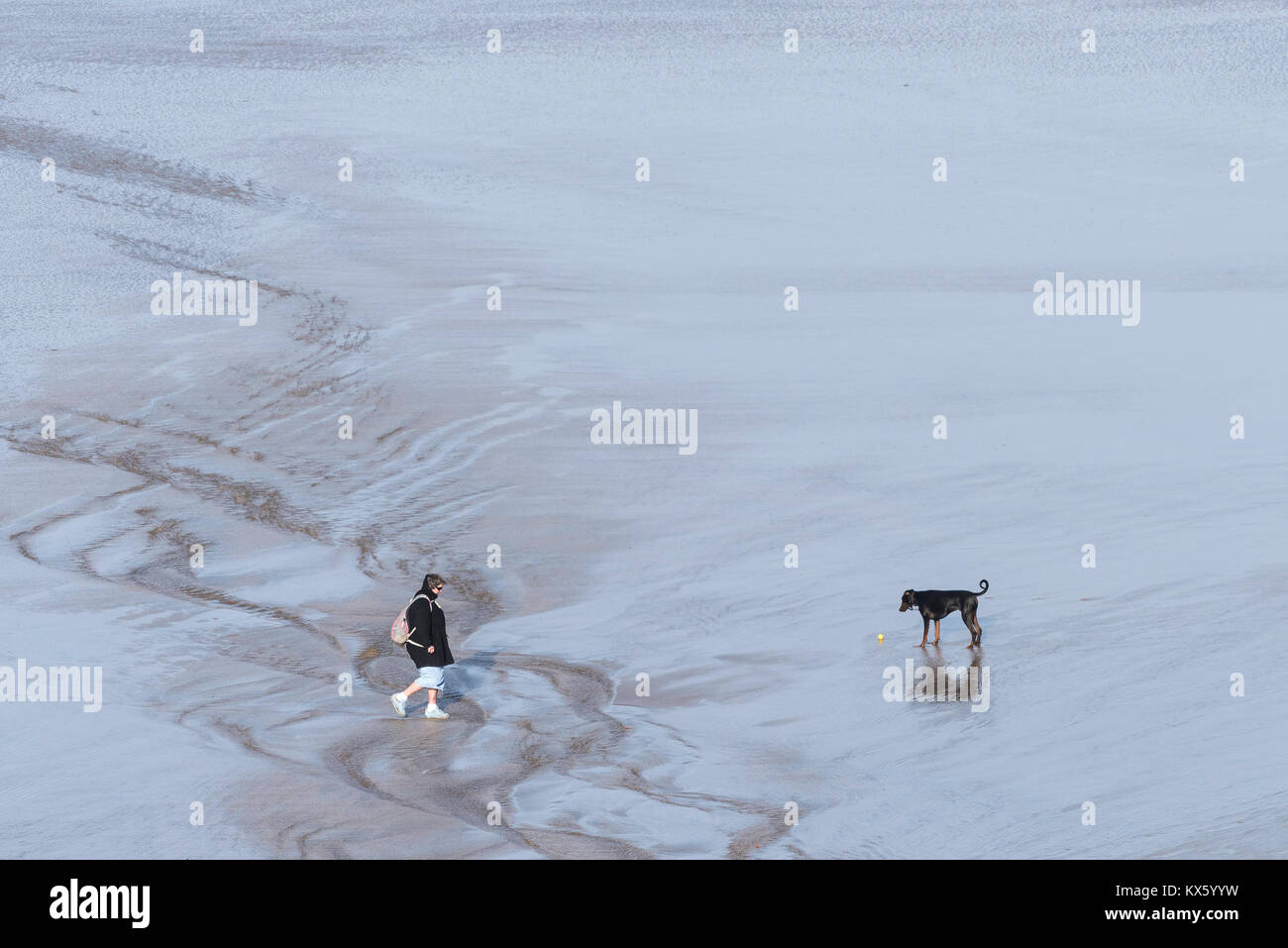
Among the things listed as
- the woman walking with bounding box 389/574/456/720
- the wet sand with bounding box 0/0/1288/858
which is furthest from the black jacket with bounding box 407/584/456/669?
the wet sand with bounding box 0/0/1288/858

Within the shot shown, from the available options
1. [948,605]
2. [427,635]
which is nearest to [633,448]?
[948,605]

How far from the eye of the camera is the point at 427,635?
1183 centimetres

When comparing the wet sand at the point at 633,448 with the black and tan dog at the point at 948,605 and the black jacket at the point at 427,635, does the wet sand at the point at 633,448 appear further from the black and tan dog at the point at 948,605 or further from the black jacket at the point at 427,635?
the black jacket at the point at 427,635

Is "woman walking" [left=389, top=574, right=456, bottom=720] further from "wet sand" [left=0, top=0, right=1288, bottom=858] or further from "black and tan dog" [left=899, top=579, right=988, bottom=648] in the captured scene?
"black and tan dog" [left=899, top=579, right=988, bottom=648]

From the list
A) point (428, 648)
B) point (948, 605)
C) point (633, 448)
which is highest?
point (633, 448)

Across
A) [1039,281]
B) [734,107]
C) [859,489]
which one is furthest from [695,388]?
[734,107]

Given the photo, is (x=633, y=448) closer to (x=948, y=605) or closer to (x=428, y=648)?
(x=948, y=605)

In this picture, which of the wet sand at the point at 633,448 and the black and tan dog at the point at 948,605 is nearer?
the wet sand at the point at 633,448

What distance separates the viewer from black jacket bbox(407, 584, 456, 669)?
11766mm

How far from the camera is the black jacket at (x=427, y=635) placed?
38.6ft

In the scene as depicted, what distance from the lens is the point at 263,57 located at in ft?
114

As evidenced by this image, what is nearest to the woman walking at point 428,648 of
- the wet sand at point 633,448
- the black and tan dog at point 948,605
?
the wet sand at point 633,448
